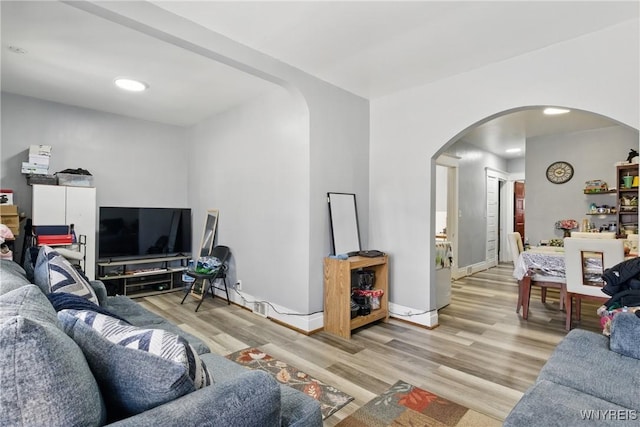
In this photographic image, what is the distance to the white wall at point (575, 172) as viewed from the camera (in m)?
5.23

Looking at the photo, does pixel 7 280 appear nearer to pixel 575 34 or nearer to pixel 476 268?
pixel 575 34

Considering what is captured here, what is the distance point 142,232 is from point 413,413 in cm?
430

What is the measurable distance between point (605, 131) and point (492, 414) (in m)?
5.41

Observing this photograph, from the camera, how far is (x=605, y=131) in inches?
209

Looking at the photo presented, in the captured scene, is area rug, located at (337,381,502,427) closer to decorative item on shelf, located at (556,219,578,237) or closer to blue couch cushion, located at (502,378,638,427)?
blue couch cushion, located at (502,378,638,427)

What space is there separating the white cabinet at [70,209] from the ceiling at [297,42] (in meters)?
1.17

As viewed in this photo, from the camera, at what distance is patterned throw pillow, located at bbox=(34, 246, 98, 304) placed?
1.88 metres

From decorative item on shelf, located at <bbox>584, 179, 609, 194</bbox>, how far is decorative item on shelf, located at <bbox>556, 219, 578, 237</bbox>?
527mm

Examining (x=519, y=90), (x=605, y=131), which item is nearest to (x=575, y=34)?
(x=519, y=90)

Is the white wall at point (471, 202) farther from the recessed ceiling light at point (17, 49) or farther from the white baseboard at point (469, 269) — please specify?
the recessed ceiling light at point (17, 49)

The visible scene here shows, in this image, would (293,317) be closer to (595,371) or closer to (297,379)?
(297,379)

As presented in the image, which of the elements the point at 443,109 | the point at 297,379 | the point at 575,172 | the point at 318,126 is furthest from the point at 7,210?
the point at 575,172

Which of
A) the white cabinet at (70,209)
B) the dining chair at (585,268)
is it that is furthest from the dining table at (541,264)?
the white cabinet at (70,209)

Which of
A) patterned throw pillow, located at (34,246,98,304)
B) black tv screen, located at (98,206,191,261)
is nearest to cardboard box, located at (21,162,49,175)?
black tv screen, located at (98,206,191,261)
